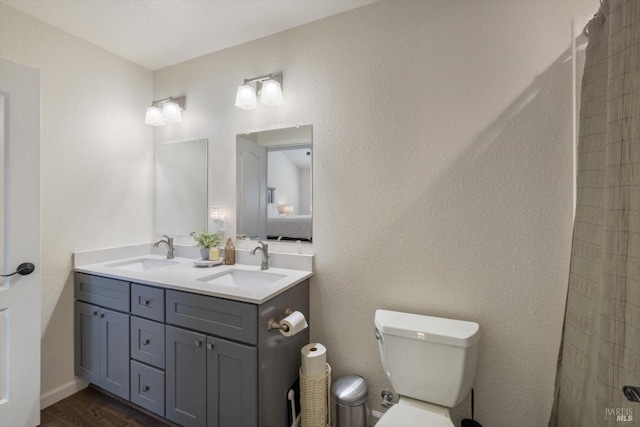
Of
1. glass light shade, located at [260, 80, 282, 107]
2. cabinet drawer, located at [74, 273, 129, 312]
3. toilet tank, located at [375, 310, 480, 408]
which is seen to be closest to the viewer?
toilet tank, located at [375, 310, 480, 408]

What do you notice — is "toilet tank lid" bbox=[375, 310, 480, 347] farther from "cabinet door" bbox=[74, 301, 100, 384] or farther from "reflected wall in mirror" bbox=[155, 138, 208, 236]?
"cabinet door" bbox=[74, 301, 100, 384]

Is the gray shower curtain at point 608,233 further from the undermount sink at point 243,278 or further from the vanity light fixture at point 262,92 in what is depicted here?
the vanity light fixture at point 262,92

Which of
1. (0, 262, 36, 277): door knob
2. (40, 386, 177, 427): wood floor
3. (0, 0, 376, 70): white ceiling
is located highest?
(0, 0, 376, 70): white ceiling

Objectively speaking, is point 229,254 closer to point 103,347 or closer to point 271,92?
point 103,347

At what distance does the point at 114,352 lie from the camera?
1.80 meters

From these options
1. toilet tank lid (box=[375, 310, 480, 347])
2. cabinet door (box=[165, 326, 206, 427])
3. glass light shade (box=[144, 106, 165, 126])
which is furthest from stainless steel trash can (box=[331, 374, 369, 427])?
glass light shade (box=[144, 106, 165, 126])

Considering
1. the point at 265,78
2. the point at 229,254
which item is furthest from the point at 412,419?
the point at 265,78

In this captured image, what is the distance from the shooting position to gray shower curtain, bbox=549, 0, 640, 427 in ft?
2.71

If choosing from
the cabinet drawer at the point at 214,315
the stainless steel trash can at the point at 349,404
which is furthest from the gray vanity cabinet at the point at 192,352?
Result: the stainless steel trash can at the point at 349,404

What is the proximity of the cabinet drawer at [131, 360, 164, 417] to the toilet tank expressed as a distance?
4.20 feet

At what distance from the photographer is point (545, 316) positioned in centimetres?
135

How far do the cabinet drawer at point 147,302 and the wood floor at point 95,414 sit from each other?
659mm

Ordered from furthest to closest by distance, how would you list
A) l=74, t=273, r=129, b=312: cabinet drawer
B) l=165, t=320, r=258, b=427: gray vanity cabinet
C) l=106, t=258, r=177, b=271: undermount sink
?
l=106, t=258, r=177, b=271: undermount sink < l=74, t=273, r=129, b=312: cabinet drawer < l=165, t=320, r=258, b=427: gray vanity cabinet

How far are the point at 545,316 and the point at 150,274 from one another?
2.15m
